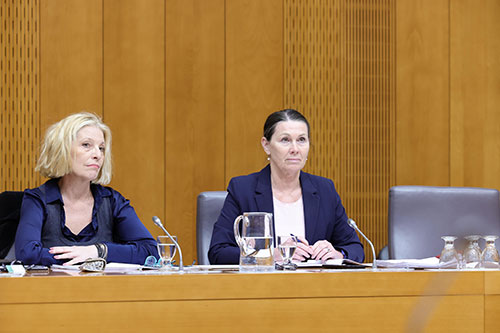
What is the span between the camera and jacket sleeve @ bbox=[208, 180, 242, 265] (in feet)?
8.09

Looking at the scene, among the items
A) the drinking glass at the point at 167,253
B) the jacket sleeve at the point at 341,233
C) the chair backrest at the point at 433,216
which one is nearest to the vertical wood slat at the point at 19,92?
the jacket sleeve at the point at 341,233

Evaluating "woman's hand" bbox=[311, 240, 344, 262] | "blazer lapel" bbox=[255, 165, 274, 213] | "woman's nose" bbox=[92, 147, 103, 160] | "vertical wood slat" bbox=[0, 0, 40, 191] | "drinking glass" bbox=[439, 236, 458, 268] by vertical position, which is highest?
"vertical wood slat" bbox=[0, 0, 40, 191]

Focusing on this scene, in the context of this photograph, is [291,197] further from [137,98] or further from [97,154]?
[137,98]

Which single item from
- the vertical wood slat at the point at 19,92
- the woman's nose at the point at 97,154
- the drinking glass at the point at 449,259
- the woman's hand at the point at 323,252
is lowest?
the woman's hand at the point at 323,252

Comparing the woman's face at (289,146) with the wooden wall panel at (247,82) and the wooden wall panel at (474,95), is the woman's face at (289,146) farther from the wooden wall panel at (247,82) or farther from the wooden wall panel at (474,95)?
the wooden wall panel at (474,95)

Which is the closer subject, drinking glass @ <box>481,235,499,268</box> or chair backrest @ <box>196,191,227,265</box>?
drinking glass @ <box>481,235,499,268</box>

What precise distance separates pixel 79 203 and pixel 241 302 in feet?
4.57

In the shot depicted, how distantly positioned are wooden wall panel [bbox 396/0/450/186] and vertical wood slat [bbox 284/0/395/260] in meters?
0.08

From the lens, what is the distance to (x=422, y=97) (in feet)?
15.1

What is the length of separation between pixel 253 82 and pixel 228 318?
3124mm

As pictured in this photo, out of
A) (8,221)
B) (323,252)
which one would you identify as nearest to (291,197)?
(323,252)

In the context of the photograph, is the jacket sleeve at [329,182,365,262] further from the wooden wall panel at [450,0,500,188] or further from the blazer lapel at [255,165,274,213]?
the wooden wall panel at [450,0,500,188]

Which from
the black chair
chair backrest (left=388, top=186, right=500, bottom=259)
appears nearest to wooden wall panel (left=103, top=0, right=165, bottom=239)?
the black chair

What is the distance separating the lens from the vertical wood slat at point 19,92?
420cm
